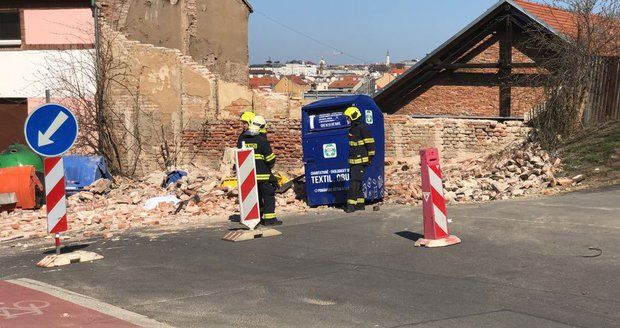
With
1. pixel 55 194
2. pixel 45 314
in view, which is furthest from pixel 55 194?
pixel 45 314

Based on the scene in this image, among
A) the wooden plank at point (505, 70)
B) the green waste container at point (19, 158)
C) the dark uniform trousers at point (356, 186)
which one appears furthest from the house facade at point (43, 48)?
the wooden plank at point (505, 70)

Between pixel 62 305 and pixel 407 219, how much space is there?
605 cm

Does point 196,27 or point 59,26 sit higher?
point 196,27

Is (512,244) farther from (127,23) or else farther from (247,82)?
(247,82)

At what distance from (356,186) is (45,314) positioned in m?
7.01

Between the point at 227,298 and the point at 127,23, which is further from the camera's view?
the point at 127,23

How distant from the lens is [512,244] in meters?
8.55

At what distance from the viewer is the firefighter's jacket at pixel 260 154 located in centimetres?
1102

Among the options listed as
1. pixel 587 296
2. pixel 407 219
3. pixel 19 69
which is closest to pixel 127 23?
pixel 19 69

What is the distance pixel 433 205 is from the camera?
8.69m

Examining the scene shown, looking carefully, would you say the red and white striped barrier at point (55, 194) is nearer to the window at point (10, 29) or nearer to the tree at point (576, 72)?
the tree at point (576, 72)

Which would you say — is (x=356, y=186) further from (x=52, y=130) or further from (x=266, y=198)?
(x=52, y=130)

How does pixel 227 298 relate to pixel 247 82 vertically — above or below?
below

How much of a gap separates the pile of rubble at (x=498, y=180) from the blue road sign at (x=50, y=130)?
679 centimetres
